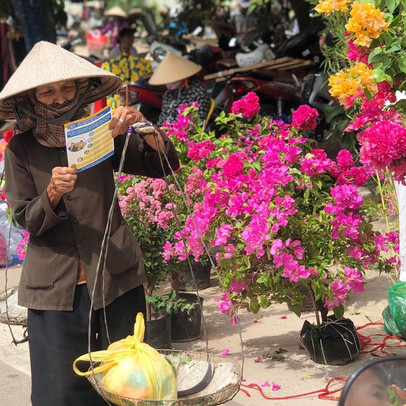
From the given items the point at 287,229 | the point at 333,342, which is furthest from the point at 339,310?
the point at 287,229

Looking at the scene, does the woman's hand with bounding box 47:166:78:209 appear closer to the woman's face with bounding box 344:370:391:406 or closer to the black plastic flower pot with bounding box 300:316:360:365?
the woman's face with bounding box 344:370:391:406

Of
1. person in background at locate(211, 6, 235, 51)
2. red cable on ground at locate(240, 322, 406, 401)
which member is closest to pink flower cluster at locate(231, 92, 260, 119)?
red cable on ground at locate(240, 322, 406, 401)

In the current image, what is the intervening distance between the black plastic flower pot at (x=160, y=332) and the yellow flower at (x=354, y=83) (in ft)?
6.67

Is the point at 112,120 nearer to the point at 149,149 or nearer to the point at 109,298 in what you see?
the point at 149,149

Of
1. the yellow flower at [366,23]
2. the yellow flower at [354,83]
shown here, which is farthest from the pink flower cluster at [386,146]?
the yellow flower at [366,23]

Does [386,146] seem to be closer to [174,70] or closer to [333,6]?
[333,6]

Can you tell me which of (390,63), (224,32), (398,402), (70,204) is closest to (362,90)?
(390,63)

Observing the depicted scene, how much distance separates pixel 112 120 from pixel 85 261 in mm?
553

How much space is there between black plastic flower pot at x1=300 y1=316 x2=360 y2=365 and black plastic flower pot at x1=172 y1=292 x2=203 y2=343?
896 millimetres

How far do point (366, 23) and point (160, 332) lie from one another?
2.45 m

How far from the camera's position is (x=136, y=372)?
8.83 ft

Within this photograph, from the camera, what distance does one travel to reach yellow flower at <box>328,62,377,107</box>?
10.5 ft

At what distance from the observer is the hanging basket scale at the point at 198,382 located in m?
2.70

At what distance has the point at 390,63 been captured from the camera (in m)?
3.21
